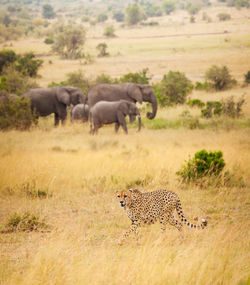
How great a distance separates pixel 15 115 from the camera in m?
16.2

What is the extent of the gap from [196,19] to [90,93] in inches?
344

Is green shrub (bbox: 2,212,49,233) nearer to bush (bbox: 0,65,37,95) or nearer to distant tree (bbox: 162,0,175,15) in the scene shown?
bush (bbox: 0,65,37,95)

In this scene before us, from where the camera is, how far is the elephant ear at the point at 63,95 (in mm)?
17984

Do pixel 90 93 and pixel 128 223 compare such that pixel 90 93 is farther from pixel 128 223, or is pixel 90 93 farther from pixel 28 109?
pixel 128 223

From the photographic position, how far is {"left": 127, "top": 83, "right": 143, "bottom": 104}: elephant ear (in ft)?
58.6

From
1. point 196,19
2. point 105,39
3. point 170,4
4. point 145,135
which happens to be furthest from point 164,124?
point 105,39

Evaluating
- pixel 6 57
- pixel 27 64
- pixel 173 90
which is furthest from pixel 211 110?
pixel 6 57

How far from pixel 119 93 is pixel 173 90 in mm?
3678

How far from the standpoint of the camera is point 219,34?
70.4 feet

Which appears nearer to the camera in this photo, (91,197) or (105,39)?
Answer: (91,197)

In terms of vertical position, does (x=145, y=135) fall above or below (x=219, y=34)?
below

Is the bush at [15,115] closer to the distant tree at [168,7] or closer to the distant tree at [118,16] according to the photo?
the distant tree at [168,7]

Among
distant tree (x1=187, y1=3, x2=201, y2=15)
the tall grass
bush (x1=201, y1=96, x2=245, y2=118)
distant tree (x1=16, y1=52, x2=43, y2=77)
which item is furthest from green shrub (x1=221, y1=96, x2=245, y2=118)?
distant tree (x1=16, y1=52, x2=43, y2=77)

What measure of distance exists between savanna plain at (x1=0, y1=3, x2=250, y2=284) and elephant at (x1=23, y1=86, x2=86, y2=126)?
50 centimetres
